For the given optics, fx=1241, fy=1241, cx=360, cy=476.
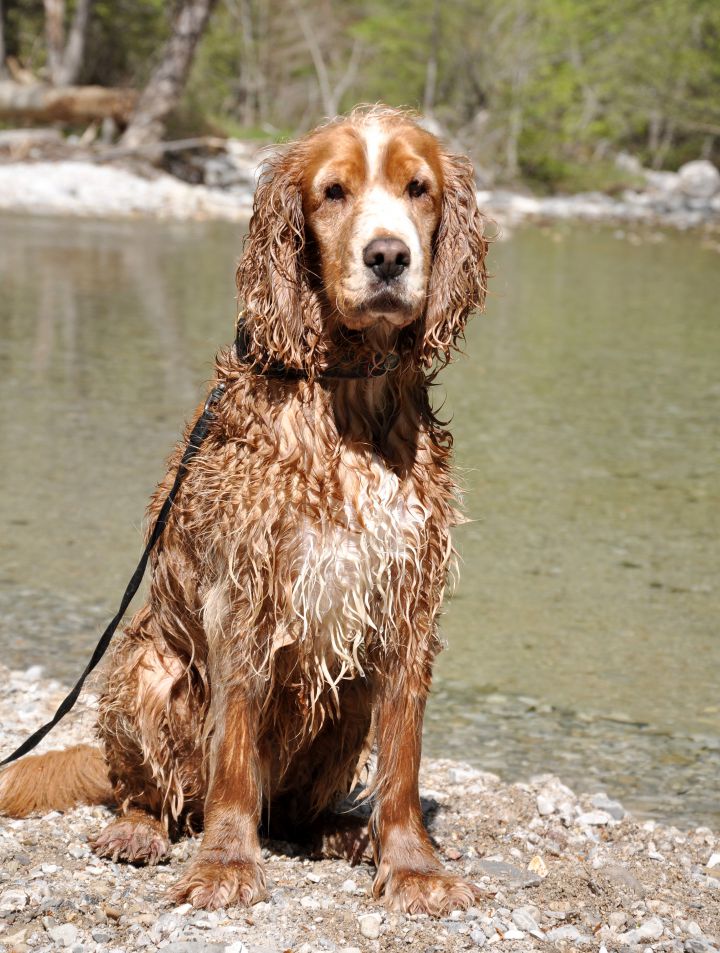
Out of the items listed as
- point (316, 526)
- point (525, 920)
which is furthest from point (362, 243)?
point (525, 920)

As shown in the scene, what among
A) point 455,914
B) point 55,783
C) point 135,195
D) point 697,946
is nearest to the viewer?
point 697,946

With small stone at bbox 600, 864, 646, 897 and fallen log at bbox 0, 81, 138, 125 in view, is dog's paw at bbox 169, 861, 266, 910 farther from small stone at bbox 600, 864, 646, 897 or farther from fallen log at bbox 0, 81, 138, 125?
fallen log at bbox 0, 81, 138, 125

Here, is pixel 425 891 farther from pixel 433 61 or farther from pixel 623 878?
pixel 433 61

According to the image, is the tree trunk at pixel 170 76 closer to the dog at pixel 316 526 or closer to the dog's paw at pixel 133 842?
the dog at pixel 316 526

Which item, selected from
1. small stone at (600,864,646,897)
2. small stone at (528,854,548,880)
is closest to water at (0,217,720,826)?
small stone at (600,864,646,897)

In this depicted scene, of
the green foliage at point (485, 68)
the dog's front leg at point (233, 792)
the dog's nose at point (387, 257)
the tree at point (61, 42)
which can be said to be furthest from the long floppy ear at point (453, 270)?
the green foliage at point (485, 68)

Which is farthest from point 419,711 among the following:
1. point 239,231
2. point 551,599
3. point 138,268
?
point 239,231

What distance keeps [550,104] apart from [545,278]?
31.4 meters

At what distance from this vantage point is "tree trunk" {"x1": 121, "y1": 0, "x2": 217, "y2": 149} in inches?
→ 1248

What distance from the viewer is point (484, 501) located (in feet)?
28.8

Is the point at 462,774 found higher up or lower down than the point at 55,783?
lower down

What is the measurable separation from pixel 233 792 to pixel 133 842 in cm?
42

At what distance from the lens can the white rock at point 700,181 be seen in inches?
1875

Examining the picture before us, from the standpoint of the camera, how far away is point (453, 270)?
3.92 metres
